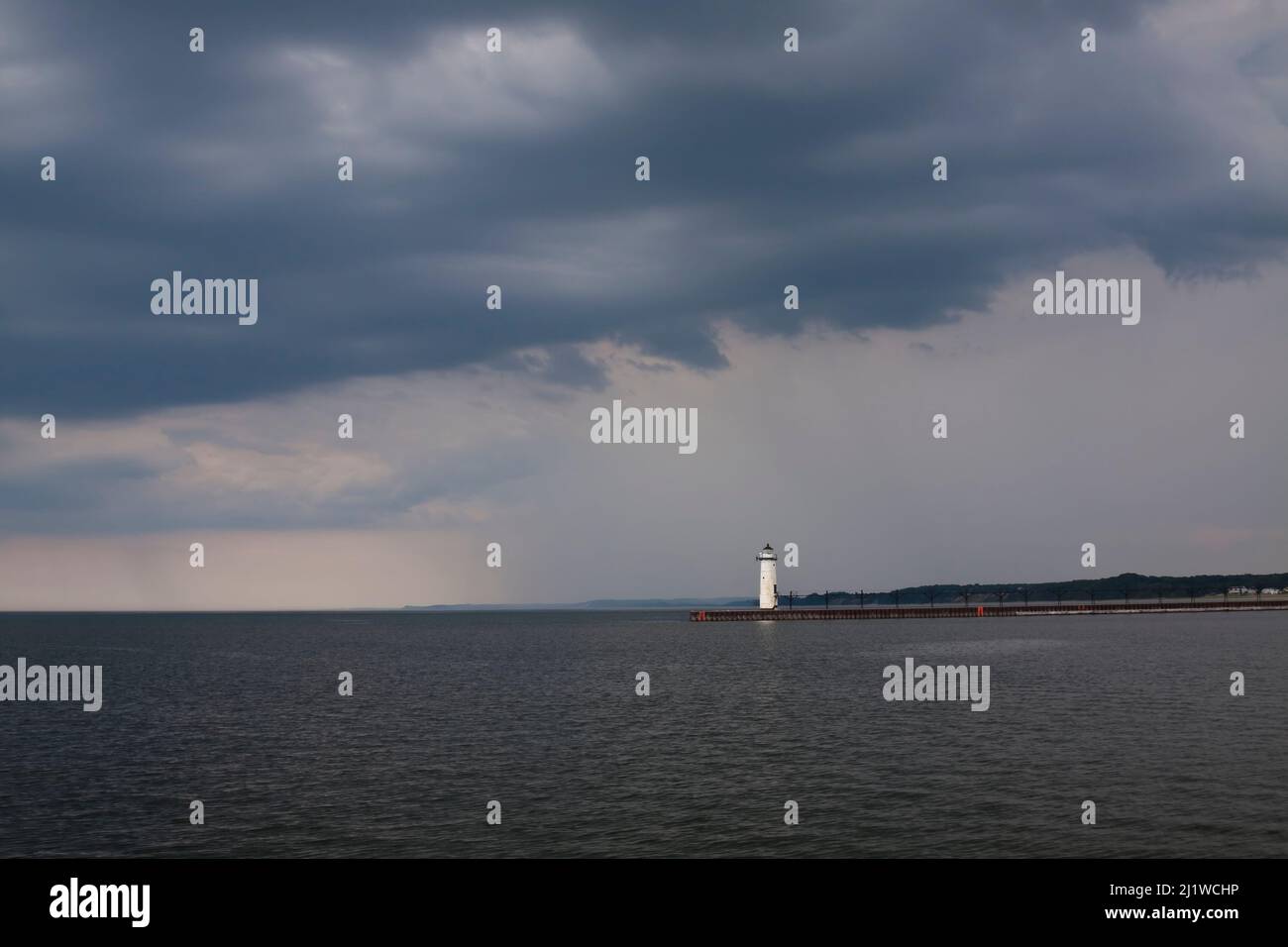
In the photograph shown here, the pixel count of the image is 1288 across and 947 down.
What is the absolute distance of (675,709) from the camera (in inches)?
2562

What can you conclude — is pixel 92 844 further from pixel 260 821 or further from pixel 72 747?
pixel 72 747

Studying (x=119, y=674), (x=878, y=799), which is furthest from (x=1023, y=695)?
(x=119, y=674)

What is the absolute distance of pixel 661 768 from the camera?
42938mm

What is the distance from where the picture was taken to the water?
31172 millimetres

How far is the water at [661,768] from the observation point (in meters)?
31.2
